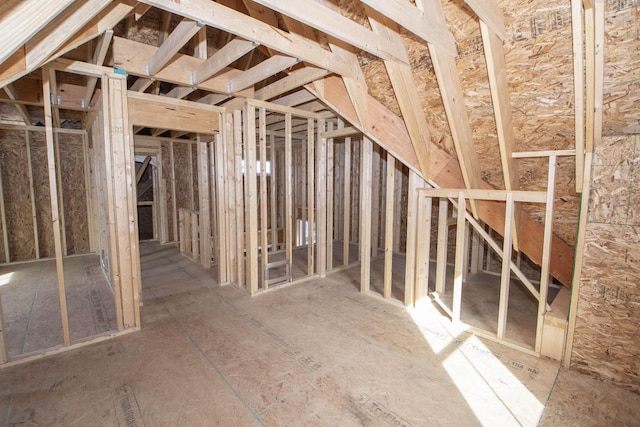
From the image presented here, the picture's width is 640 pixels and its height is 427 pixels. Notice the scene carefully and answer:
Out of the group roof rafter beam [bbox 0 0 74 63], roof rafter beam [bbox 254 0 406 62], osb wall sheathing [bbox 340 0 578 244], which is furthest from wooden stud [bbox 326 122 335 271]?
roof rafter beam [bbox 0 0 74 63]

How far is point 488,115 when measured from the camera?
100 inches

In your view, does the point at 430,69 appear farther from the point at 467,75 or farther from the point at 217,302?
the point at 217,302

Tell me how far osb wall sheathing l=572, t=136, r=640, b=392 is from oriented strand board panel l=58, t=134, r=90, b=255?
827cm

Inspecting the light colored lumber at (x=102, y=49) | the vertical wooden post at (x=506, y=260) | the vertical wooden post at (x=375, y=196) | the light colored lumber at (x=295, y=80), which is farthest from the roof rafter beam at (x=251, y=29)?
the vertical wooden post at (x=375, y=196)

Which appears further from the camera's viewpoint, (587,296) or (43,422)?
(587,296)

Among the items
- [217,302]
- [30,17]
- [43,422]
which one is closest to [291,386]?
[43,422]

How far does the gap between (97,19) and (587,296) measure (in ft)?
14.5

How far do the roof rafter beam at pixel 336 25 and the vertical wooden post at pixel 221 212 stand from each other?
8.40ft

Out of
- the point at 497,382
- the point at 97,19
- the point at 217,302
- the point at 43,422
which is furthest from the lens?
the point at 217,302

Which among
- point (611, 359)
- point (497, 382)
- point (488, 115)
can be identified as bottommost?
point (497, 382)

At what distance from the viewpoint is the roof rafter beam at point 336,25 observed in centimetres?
184

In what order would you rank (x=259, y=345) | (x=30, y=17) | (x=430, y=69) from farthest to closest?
(x=259, y=345) < (x=430, y=69) < (x=30, y=17)

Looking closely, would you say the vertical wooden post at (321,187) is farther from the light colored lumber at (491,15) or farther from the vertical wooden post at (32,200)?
the vertical wooden post at (32,200)

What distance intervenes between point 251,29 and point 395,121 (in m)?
1.73
